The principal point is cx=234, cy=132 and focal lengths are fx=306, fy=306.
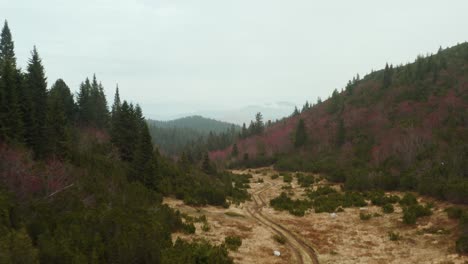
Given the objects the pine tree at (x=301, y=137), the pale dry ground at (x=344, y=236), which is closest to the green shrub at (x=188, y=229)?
the pale dry ground at (x=344, y=236)

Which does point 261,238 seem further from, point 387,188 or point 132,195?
point 387,188

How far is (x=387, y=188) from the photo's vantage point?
31094 millimetres

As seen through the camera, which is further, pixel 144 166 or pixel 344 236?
pixel 144 166

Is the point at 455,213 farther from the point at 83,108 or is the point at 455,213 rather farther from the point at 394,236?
the point at 83,108

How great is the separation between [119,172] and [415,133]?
134 ft

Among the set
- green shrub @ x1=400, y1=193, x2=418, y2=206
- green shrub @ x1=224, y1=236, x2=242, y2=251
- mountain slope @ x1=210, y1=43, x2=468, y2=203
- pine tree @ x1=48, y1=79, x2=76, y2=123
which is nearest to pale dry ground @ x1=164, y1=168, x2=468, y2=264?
green shrub @ x1=224, y1=236, x2=242, y2=251

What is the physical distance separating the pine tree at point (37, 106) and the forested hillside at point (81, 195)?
0.09 m

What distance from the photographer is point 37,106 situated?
2917 centimetres

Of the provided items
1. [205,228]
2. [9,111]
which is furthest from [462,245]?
[9,111]

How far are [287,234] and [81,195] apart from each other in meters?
12.0

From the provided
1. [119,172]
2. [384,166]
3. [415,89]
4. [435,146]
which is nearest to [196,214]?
[119,172]

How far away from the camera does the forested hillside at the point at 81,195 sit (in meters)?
10.1

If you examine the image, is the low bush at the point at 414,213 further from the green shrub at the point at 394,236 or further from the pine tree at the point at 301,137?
the pine tree at the point at 301,137

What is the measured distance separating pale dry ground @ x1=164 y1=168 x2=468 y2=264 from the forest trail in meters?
0.32
